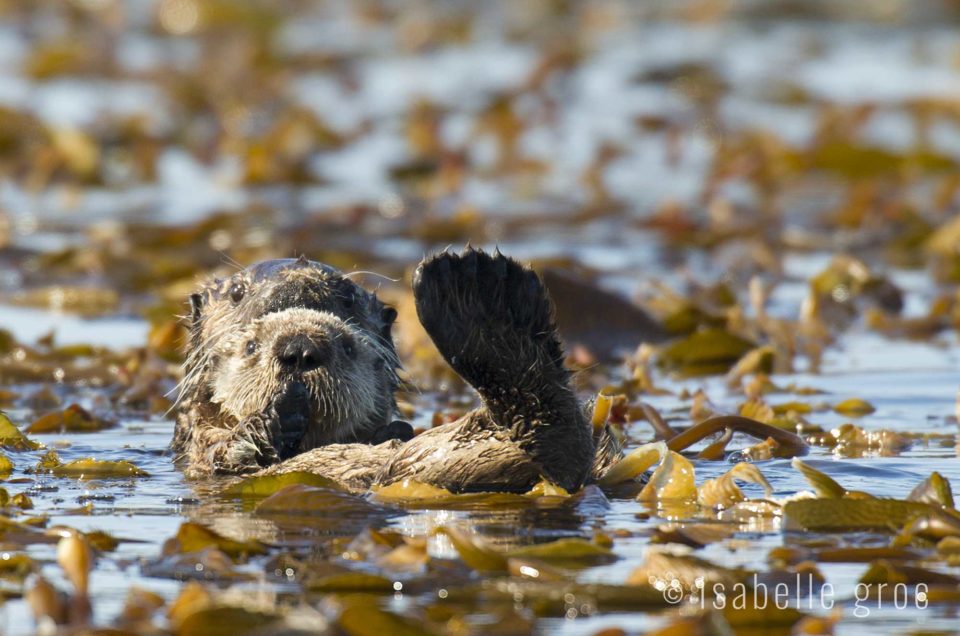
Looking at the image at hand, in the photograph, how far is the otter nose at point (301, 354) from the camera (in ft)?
15.8

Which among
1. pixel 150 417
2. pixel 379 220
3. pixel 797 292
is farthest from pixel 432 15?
pixel 150 417

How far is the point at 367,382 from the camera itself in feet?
16.7

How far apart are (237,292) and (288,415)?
0.77m

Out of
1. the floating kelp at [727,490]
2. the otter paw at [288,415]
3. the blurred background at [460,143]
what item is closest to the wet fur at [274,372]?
the otter paw at [288,415]

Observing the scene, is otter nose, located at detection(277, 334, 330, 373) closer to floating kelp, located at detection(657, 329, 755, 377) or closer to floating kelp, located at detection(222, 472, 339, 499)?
floating kelp, located at detection(222, 472, 339, 499)

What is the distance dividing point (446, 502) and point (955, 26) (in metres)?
17.7

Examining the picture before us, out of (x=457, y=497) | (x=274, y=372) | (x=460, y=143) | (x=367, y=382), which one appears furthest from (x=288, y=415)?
(x=460, y=143)

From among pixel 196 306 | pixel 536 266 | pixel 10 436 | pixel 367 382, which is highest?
pixel 536 266

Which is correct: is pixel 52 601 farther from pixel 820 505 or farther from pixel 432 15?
pixel 432 15

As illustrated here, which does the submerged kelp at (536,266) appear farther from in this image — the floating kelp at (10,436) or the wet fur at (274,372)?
the wet fur at (274,372)

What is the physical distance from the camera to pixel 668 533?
12.4 feet

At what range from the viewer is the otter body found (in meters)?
4.11

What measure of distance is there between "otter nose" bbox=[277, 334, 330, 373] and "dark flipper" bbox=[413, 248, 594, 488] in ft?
2.54

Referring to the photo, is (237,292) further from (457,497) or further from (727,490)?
(727,490)
